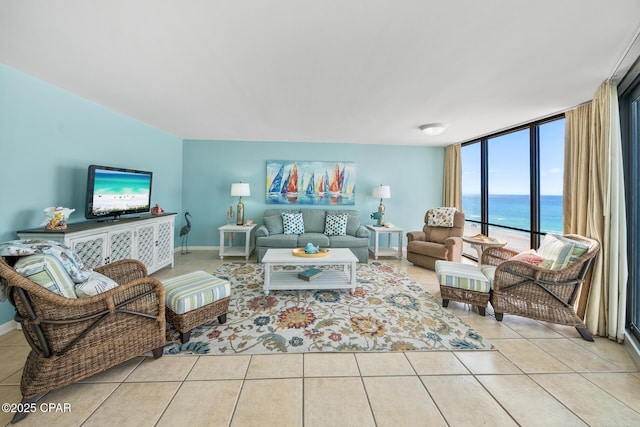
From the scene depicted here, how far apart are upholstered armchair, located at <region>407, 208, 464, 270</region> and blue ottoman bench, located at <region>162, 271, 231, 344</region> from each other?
3.35 metres

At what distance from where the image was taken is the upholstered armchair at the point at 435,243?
4.03 metres

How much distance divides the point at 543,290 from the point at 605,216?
89 cm

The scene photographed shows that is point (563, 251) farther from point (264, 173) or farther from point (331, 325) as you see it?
point (264, 173)

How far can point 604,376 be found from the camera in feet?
5.69

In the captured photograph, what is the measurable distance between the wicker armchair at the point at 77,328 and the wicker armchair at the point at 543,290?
311 cm

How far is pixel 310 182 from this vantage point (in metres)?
5.45

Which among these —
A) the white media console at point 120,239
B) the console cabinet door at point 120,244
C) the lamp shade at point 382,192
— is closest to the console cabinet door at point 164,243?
the white media console at point 120,239

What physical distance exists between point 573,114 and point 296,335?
4086 millimetres

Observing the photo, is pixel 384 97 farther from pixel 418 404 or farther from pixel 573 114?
pixel 418 404

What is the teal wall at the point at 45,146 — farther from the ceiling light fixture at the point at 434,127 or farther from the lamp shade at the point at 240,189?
the ceiling light fixture at the point at 434,127

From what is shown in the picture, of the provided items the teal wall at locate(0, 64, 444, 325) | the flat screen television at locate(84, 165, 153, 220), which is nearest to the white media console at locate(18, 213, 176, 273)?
the flat screen television at locate(84, 165, 153, 220)

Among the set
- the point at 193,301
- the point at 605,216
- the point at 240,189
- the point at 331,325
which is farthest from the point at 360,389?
the point at 240,189

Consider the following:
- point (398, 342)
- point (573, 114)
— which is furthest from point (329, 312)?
point (573, 114)

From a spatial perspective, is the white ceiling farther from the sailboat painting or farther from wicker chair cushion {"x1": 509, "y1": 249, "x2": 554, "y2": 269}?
the sailboat painting
